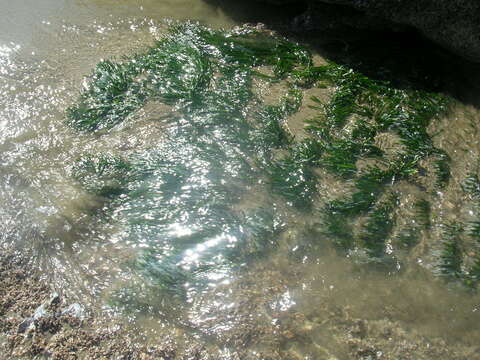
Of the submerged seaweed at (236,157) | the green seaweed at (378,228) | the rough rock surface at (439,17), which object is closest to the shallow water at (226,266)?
the submerged seaweed at (236,157)

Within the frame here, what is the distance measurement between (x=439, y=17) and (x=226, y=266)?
326 centimetres

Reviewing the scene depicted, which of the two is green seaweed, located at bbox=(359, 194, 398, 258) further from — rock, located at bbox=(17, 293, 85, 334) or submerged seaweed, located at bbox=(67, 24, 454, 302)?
rock, located at bbox=(17, 293, 85, 334)

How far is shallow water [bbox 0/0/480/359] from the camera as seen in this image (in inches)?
122

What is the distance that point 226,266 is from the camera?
338 cm

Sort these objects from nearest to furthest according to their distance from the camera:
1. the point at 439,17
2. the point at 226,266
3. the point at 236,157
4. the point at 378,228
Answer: the point at 226,266
the point at 378,228
the point at 236,157
the point at 439,17

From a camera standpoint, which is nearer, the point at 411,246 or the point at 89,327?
the point at 89,327

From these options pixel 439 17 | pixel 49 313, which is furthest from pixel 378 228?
pixel 49 313

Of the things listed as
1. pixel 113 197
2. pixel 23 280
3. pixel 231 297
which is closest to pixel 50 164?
pixel 113 197

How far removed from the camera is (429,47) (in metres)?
5.05

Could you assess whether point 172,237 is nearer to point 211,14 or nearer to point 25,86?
point 25,86

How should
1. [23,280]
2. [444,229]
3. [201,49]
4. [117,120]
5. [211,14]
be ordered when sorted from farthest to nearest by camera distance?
[211,14] → [201,49] → [117,120] → [444,229] → [23,280]

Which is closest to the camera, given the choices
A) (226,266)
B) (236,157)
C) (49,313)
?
(49,313)

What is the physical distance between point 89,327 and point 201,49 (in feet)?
10.5

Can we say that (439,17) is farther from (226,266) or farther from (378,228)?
(226,266)
